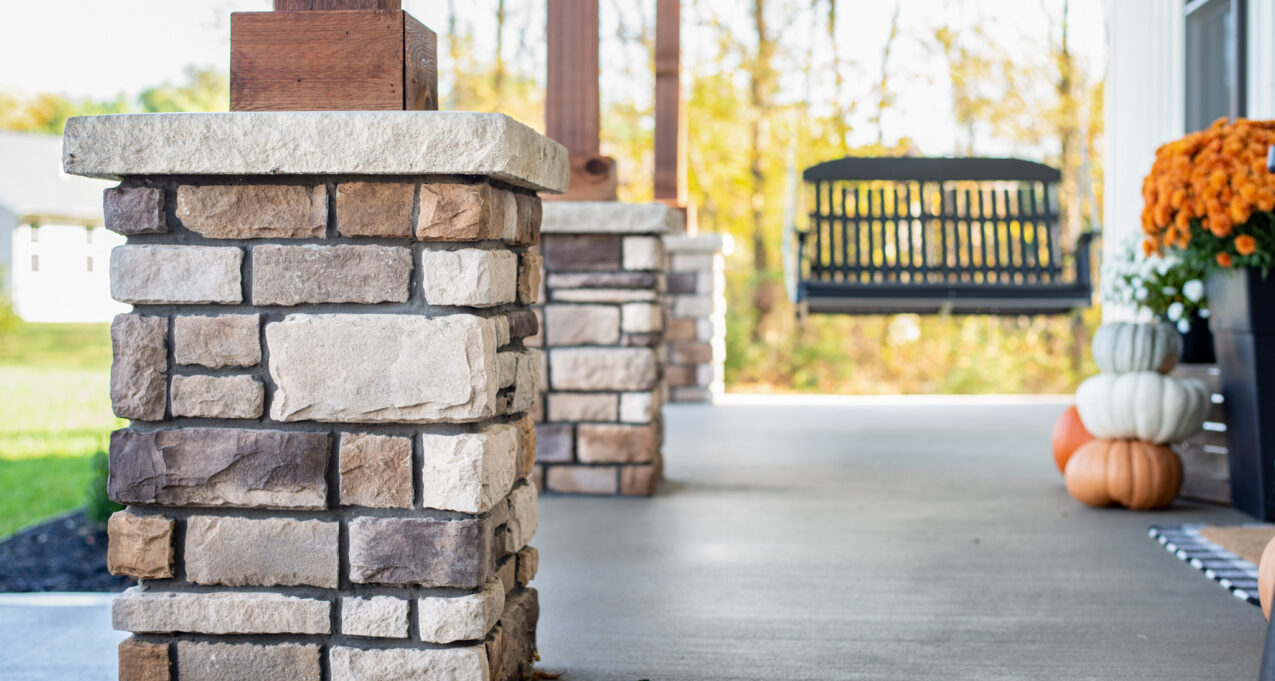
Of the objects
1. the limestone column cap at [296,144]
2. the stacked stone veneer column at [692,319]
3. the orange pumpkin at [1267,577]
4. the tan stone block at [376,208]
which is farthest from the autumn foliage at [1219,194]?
the stacked stone veneer column at [692,319]

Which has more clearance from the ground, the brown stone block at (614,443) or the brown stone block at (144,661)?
the brown stone block at (614,443)

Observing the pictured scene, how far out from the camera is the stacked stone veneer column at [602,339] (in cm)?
379

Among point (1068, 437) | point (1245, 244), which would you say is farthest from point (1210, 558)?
point (1068, 437)

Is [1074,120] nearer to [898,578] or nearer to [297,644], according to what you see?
[898,578]

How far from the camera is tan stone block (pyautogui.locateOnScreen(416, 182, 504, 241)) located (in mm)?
1646

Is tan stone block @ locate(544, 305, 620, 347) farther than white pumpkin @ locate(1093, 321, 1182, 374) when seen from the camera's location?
Yes

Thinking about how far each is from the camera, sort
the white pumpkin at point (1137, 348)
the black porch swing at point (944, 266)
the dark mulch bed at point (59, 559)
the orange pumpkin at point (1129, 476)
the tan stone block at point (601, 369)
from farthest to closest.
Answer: the black porch swing at point (944, 266) → the tan stone block at point (601, 369) → the white pumpkin at point (1137, 348) → the orange pumpkin at point (1129, 476) → the dark mulch bed at point (59, 559)

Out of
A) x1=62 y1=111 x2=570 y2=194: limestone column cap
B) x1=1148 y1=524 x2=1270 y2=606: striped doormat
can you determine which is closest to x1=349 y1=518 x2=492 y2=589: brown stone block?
x1=62 y1=111 x2=570 y2=194: limestone column cap

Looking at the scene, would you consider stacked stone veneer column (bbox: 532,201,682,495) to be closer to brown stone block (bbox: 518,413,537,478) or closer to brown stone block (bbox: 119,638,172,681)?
brown stone block (bbox: 518,413,537,478)

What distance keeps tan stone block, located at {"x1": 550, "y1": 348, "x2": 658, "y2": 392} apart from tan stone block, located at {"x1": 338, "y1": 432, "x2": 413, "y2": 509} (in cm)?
216

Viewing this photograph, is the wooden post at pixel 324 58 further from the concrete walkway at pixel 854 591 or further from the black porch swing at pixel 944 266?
the black porch swing at pixel 944 266

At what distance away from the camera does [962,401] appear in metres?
7.25

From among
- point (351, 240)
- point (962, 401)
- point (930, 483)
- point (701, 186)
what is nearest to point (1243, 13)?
point (930, 483)

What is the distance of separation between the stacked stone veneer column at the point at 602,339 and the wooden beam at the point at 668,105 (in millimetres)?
1347
